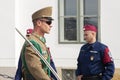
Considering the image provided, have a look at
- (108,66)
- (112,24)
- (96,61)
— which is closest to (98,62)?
(96,61)

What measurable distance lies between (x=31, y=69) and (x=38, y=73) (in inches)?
3.4

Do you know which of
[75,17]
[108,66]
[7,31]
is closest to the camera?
[108,66]

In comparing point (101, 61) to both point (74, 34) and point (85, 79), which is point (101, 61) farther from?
point (74, 34)

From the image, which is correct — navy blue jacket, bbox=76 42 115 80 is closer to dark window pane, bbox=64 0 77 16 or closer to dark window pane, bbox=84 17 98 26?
dark window pane, bbox=84 17 98 26

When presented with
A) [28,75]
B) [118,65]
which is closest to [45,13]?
[28,75]

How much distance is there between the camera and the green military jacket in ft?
17.1

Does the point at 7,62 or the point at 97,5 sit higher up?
the point at 97,5

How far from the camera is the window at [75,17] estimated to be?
13453 millimetres

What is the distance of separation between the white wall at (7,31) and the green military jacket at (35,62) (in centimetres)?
792

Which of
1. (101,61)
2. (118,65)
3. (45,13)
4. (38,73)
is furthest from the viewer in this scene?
(118,65)

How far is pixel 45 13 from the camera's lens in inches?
222

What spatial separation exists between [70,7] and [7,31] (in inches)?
70.0

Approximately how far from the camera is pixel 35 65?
5.20 metres

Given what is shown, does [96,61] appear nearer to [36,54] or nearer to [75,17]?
[36,54]
